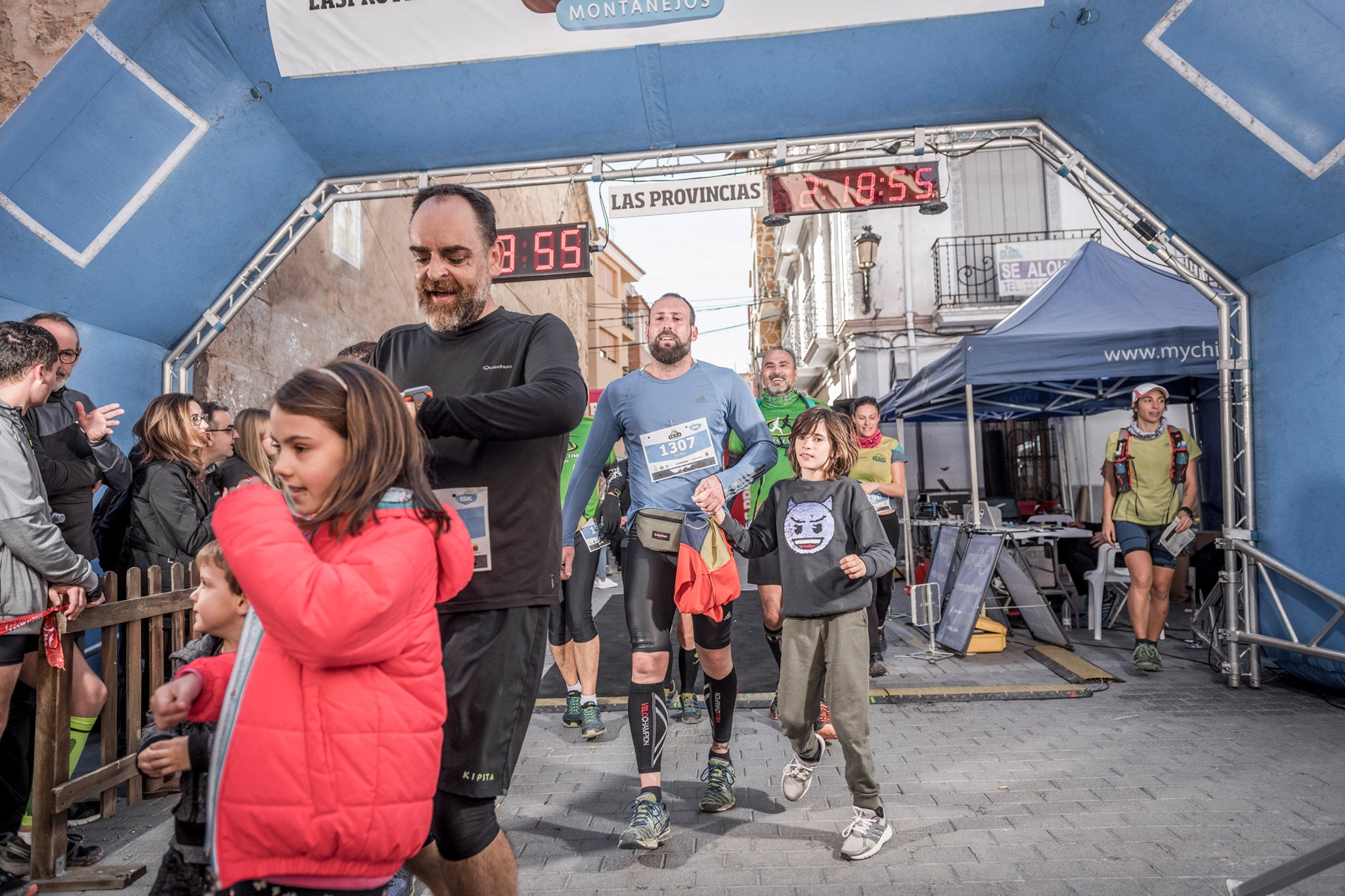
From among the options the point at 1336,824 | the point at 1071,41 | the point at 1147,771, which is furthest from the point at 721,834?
the point at 1071,41

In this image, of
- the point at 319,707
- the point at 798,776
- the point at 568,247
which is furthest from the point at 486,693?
the point at 568,247

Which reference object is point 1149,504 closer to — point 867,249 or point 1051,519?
point 1051,519

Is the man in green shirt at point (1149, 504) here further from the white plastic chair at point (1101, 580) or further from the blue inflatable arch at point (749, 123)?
the white plastic chair at point (1101, 580)

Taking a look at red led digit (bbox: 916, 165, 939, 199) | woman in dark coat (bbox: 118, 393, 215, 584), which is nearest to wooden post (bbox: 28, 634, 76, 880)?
woman in dark coat (bbox: 118, 393, 215, 584)

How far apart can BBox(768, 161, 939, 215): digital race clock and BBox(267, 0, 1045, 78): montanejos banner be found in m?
2.63

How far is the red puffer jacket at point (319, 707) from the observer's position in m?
1.56

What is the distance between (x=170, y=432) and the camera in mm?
4684

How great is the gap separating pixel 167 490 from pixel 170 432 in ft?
1.01

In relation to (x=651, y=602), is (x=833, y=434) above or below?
above

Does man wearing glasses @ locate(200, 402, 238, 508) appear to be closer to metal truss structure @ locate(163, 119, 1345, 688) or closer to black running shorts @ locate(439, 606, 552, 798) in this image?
metal truss structure @ locate(163, 119, 1345, 688)

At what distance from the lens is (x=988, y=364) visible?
764 cm

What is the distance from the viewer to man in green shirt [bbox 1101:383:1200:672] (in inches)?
262

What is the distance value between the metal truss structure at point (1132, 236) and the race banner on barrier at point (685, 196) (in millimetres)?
1855

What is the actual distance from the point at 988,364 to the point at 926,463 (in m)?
10.5
